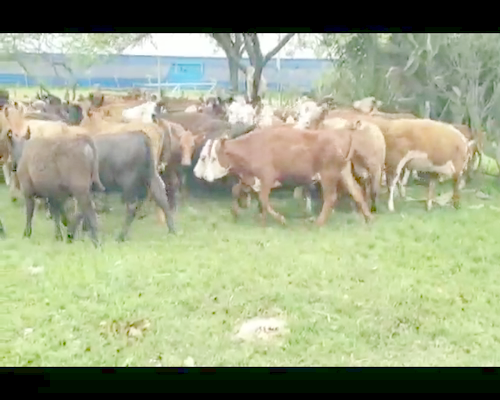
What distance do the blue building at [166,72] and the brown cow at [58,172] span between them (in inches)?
7.3

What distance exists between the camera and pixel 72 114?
A: 2225 millimetres

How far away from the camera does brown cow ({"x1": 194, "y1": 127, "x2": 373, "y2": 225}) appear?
226 cm

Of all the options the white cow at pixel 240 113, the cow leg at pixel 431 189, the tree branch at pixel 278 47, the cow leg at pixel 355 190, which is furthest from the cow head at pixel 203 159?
the cow leg at pixel 431 189

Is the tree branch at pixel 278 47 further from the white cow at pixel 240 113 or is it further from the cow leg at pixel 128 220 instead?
the cow leg at pixel 128 220

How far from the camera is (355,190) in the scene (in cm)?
229

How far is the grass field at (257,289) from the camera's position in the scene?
2176mm

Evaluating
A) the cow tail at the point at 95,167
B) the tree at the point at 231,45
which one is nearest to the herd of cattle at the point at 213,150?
the cow tail at the point at 95,167

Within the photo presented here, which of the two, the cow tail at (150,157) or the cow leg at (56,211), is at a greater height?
the cow tail at (150,157)

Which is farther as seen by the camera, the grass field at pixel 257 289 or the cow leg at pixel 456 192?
the cow leg at pixel 456 192

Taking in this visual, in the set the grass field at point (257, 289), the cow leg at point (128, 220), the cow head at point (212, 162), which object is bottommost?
the grass field at point (257, 289)

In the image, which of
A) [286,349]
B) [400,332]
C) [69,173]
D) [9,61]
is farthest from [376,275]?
[9,61]

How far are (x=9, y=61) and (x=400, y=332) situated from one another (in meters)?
1.45

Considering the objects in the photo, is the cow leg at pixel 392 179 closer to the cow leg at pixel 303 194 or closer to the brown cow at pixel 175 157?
the cow leg at pixel 303 194

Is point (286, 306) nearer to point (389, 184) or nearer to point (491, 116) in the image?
point (389, 184)
